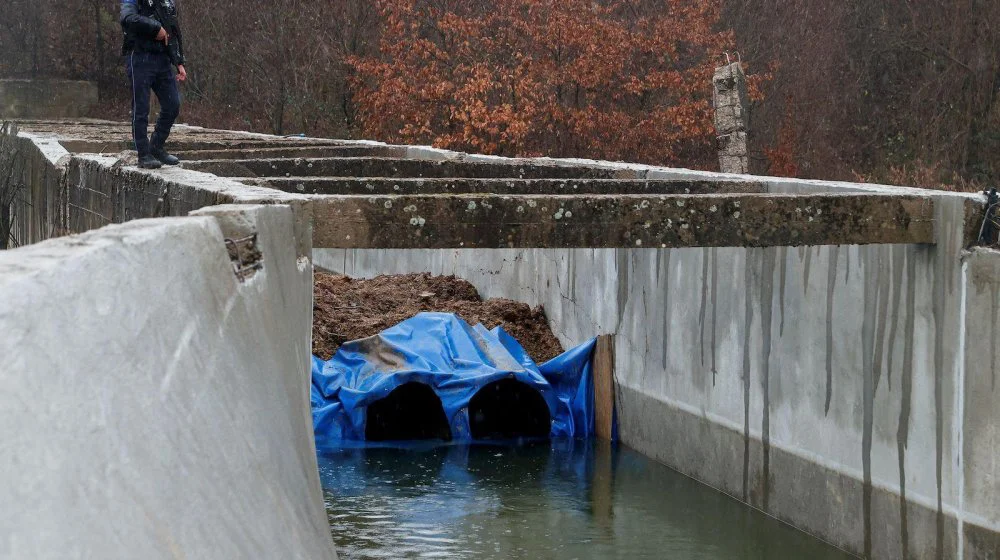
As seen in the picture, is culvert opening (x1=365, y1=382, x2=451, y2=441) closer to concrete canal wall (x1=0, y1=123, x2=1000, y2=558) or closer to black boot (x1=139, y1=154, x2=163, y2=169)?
concrete canal wall (x1=0, y1=123, x2=1000, y2=558)

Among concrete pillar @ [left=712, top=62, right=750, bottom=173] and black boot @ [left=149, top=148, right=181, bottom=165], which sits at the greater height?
concrete pillar @ [left=712, top=62, right=750, bottom=173]

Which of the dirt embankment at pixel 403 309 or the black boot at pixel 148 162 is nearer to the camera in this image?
the black boot at pixel 148 162

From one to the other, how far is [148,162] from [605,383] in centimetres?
626

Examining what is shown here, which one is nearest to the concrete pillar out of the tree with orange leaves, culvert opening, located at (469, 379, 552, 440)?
culvert opening, located at (469, 379, 552, 440)

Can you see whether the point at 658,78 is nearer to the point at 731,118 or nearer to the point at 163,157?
the point at 731,118

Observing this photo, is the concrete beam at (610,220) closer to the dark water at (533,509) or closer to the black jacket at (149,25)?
the black jacket at (149,25)

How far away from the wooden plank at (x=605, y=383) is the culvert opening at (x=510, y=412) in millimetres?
551

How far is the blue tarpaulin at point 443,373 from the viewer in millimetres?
12391

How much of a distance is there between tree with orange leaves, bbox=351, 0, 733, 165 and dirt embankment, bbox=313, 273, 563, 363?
5.47 metres

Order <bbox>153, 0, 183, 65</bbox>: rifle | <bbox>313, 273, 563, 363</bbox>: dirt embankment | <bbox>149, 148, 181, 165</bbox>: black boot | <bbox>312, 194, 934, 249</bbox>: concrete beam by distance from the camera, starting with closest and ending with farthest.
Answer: <bbox>312, 194, 934, 249</bbox>: concrete beam → <bbox>153, 0, 183, 65</bbox>: rifle → <bbox>149, 148, 181, 165</bbox>: black boot → <bbox>313, 273, 563, 363</bbox>: dirt embankment

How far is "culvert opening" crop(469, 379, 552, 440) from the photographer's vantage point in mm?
13070

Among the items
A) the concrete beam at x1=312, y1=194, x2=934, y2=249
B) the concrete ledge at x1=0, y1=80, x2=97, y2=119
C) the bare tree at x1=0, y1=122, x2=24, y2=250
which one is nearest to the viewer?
the concrete beam at x1=312, y1=194, x2=934, y2=249

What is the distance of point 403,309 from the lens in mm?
15102

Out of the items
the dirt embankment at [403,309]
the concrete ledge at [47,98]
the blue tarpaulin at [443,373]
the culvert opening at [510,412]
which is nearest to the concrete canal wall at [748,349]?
the blue tarpaulin at [443,373]
